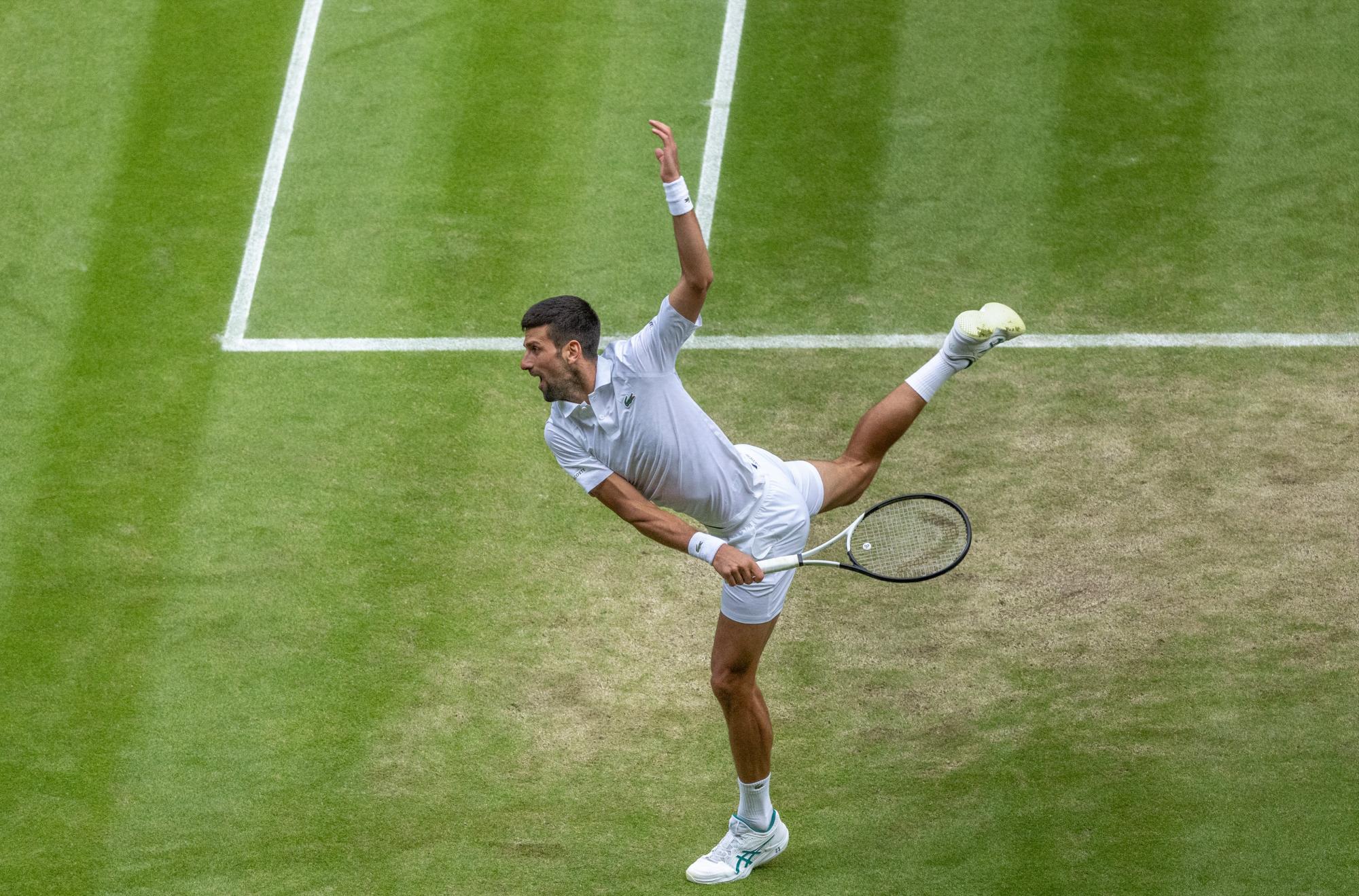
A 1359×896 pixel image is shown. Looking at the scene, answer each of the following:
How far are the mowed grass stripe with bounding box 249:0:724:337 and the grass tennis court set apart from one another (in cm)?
4

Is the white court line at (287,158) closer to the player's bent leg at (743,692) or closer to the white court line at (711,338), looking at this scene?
the white court line at (711,338)

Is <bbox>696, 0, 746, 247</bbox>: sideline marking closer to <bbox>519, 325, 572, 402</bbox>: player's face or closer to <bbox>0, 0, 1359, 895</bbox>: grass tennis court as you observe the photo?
<bbox>0, 0, 1359, 895</bbox>: grass tennis court

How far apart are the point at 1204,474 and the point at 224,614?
5.78m

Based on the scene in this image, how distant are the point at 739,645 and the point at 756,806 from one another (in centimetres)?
84

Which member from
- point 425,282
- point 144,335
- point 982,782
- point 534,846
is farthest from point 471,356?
point 982,782

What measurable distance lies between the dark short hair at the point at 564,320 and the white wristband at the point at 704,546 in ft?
2.94

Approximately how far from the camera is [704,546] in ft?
21.0

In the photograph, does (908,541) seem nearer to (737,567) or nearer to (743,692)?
(743,692)

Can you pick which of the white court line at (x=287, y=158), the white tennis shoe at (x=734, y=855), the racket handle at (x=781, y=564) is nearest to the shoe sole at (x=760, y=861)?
the white tennis shoe at (x=734, y=855)

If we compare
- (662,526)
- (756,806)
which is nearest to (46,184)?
(662,526)

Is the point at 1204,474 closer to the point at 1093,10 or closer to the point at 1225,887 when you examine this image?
the point at 1225,887

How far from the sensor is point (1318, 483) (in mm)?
8891

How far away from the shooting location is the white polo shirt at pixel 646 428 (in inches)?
257

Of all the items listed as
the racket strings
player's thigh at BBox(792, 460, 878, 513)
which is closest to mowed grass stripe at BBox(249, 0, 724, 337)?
player's thigh at BBox(792, 460, 878, 513)
